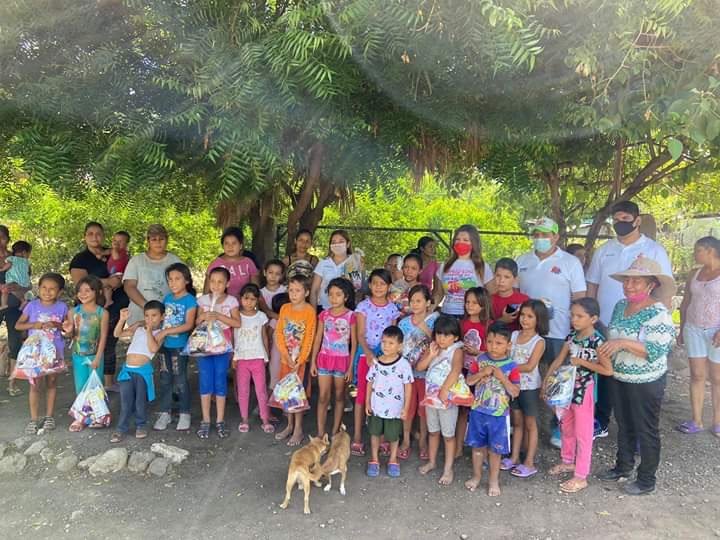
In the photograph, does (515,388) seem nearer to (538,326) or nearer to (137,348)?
(538,326)

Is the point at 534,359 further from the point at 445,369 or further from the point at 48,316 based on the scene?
the point at 48,316

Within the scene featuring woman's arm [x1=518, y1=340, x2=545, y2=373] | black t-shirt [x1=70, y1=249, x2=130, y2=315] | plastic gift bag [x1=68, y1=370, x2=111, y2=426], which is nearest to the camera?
woman's arm [x1=518, y1=340, x2=545, y2=373]

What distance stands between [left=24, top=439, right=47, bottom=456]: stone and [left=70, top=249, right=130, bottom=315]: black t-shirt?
148 centimetres

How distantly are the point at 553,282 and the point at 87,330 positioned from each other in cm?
406

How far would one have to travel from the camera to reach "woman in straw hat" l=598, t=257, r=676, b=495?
3.40 metres

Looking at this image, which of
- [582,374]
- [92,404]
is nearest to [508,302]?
[582,374]

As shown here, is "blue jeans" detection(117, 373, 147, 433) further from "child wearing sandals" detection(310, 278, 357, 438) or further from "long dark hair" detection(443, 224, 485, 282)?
"long dark hair" detection(443, 224, 485, 282)

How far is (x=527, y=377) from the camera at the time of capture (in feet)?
12.5

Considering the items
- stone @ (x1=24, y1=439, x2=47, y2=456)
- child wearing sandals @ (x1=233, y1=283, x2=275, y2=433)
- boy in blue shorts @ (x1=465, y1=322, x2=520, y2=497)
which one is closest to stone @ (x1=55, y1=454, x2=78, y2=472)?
stone @ (x1=24, y1=439, x2=47, y2=456)

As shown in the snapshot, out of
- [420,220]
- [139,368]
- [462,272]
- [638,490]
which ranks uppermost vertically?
[420,220]

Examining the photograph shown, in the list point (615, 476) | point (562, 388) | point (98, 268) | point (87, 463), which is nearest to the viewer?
point (562, 388)

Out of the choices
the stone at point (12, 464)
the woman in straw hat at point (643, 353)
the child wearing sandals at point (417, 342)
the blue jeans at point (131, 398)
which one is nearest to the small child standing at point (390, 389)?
the child wearing sandals at point (417, 342)

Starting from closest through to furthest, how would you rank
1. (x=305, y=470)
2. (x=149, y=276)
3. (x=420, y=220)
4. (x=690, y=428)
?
(x=305, y=470) → (x=690, y=428) → (x=149, y=276) → (x=420, y=220)

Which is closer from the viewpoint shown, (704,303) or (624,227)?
(624,227)
